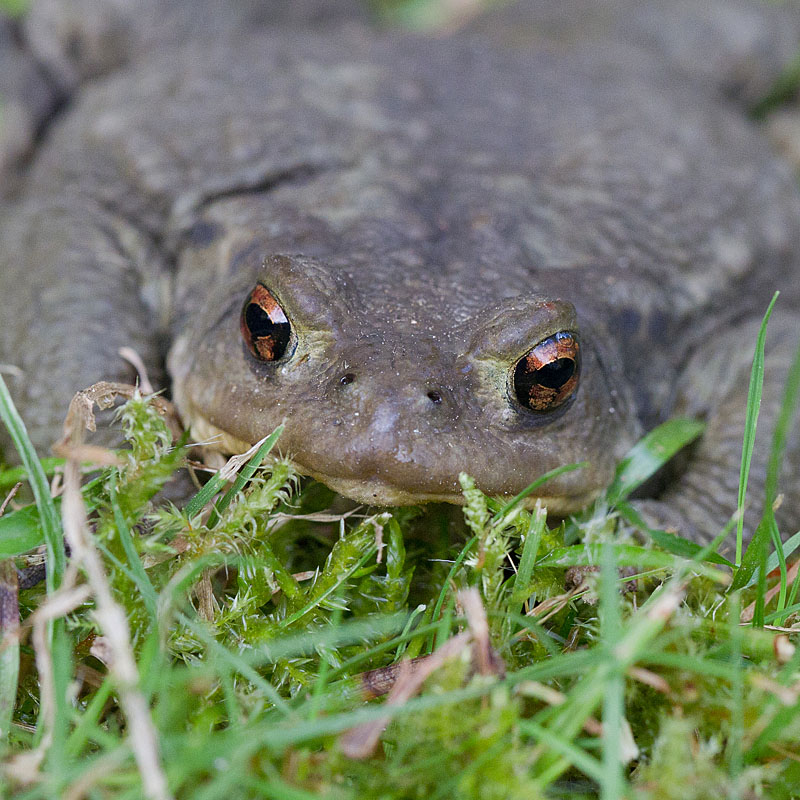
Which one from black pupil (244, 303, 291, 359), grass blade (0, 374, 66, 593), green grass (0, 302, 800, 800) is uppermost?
black pupil (244, 303, 291, 359)

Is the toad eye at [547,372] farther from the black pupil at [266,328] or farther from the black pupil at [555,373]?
the black pupil at [266,328]

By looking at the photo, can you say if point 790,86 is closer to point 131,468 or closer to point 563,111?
point 563,111

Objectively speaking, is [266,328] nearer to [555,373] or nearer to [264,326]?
A: [264,326]

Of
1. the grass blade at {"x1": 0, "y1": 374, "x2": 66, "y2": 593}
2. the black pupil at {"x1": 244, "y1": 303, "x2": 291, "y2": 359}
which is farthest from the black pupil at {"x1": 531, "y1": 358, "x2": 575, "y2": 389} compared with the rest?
the grass blade at {"x1": 0, "y1": 374, "x2": 66, "y2": 593}

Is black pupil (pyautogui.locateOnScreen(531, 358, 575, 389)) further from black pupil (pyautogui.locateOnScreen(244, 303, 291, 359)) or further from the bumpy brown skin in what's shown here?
black pupil (pyautogui.locateOnScreen(244, 303, 291, 359))

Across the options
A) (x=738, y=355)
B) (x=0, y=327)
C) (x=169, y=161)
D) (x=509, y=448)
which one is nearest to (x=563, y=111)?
(x=738, y=355)

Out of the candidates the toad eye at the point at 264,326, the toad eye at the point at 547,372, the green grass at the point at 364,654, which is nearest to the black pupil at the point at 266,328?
the toad eye at the point at 264,326
